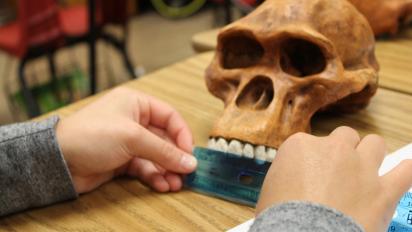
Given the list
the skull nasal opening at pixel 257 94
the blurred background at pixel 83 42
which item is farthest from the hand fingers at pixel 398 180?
the blurred background at pixel 83 42

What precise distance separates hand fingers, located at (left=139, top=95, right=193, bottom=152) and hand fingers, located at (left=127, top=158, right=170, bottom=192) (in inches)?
2.5

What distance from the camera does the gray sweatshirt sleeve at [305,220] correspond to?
19.6 inches

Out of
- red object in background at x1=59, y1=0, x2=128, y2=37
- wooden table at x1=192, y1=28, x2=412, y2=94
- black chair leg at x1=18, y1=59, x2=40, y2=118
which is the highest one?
wooden table at x1=192, y1=28, x2=412, y2=94

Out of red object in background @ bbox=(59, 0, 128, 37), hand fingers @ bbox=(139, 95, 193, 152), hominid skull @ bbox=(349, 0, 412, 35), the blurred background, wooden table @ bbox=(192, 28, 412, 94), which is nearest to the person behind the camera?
hand fingers @ bbox=(139, 95, 193, 152)

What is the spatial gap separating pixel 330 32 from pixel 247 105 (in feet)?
0.54

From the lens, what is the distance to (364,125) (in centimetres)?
89

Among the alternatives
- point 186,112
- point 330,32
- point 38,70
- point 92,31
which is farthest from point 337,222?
point 38,70

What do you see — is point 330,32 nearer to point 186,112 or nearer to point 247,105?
point 247,105

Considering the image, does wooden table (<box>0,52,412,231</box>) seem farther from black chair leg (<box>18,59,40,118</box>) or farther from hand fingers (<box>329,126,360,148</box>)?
black chair leg (<box>18,59,40,118</box>)

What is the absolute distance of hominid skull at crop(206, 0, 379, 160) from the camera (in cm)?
77

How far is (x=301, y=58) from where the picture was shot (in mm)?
872

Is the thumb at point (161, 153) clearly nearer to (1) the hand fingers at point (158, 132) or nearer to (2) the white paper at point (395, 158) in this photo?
(1) the hand fingers at point (158, 132)

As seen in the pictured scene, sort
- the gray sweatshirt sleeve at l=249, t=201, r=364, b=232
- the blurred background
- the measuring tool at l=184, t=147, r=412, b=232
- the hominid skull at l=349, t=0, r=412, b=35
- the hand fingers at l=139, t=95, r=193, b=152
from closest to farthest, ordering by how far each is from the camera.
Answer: the gray sweatshirt sleeve at l=249, t=201, r=364, b=232
the measuring tool at l=184, t=147, r=412, b=232
the hand fingers at l=139, t=95, r=193, b=152
the hominid skull at l=349, t=0, r=412, b=35
the blurred background

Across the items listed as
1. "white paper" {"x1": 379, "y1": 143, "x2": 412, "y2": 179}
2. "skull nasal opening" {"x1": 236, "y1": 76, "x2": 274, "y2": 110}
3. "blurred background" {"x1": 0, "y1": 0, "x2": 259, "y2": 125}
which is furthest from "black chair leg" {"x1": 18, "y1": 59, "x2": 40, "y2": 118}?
"white paper" {"x1": 379, "y1": 143, "x2": 412, "y2": 179}
